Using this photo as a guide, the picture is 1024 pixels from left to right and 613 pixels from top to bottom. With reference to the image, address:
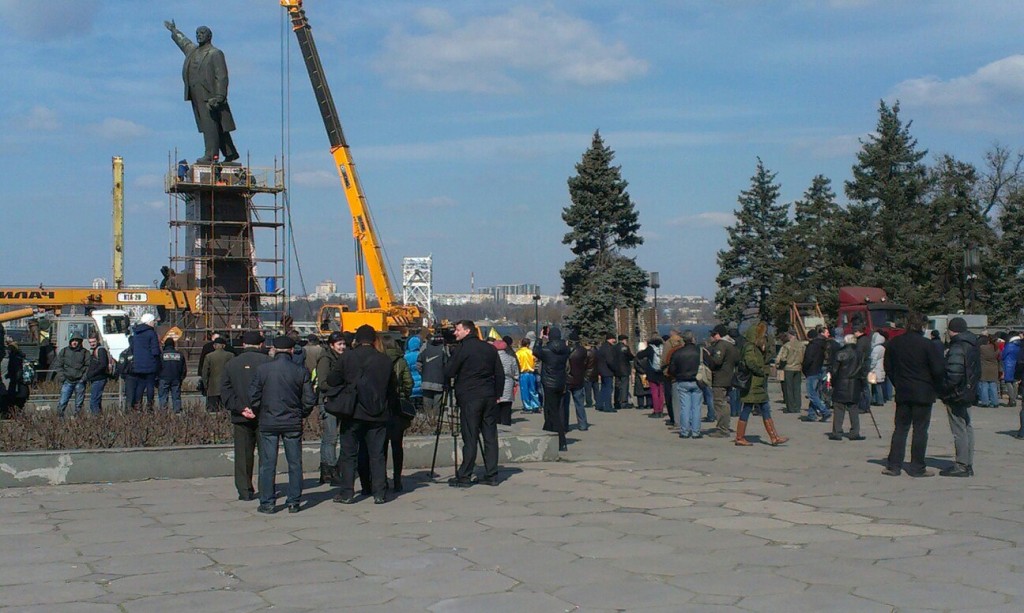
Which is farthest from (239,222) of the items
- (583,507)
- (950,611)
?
(950,611)

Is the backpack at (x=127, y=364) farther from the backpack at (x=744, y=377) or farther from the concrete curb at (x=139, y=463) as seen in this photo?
the backpack at (x=744, y=377)

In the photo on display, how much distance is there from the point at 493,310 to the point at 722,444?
160939mm

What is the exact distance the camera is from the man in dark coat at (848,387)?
1644cm

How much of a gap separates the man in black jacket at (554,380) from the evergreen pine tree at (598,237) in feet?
117

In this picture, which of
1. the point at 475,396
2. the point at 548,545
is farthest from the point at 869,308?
the point at 548,545

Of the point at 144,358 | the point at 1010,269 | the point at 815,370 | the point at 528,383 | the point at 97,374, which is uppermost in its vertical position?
the point at 1010,269

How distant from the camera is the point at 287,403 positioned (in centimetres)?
1026

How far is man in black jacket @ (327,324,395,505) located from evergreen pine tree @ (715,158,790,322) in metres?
51.7

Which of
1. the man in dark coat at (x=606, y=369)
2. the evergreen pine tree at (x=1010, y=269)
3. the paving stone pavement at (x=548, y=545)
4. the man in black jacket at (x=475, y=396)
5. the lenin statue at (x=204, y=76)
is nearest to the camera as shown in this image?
the paving stone pavement at (x=548, y=545)

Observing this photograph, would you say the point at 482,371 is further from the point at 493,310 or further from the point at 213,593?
the point at 493,310

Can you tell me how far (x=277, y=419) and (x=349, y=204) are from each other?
106ft

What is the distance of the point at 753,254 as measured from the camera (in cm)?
6147

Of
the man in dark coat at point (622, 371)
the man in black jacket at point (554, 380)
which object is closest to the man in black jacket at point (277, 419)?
the man in black jacket at point (554, 380)

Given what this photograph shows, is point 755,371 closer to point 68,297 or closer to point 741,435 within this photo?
point 741,435
